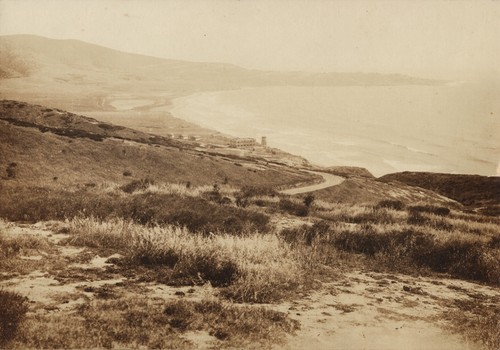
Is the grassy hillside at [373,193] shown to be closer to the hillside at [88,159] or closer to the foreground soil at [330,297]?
the hillside at [88,159]

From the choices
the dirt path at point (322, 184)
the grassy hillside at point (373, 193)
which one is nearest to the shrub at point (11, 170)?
the dirt path at point (322, 184)

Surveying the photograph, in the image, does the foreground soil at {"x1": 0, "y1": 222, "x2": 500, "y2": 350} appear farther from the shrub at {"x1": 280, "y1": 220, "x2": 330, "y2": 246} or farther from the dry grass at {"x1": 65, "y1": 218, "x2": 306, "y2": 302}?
the shrub at {"x1": 280, "y1": 220, "x2": 330, "y2": 246}

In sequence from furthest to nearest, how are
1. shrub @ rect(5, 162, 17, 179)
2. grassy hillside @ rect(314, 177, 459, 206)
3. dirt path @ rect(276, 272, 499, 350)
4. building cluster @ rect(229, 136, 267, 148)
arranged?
building cluster @ rect(229, 136, 267, 148) < grassy hillside @ rect(314, 177, 459, 206) < shrub @ rect(5, 162, 17, 179) < dirt path @ rect(276, 272, 499, 350)

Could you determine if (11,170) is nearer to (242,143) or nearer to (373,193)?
(373,193)

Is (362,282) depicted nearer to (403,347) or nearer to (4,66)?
(403,347)

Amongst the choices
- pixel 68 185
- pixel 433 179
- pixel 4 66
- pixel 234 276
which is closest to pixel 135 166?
pixel 68 185

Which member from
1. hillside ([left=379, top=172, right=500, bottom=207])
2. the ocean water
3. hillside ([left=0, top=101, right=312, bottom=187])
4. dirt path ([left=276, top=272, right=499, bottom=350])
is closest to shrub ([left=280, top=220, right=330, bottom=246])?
dirt path ([left=276, top=272, right=499, bottom=350])

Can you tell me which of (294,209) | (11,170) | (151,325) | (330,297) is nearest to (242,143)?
(11,170)
